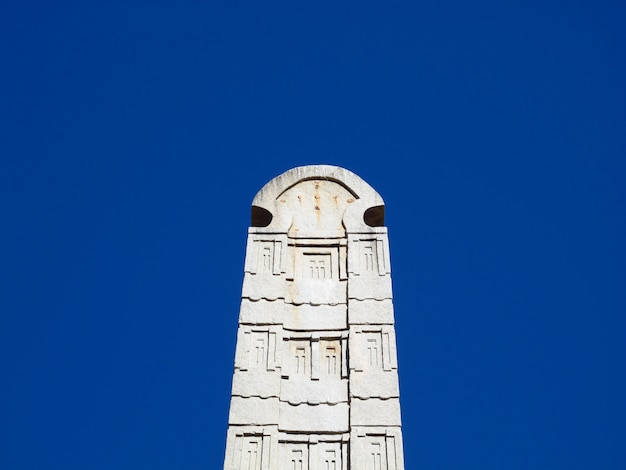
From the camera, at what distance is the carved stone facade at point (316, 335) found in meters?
8.00

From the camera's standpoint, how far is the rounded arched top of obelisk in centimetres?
978

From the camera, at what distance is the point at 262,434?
26.4 ft

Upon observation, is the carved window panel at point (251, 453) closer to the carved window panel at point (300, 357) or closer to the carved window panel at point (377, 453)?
the carved window panel at point (300, 357)

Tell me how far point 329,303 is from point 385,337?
712mm

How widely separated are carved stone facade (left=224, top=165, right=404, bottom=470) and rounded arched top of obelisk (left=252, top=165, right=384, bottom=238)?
0.04 ft

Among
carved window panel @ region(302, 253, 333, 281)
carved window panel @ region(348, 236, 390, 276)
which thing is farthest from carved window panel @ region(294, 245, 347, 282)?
carved window panel @ region(348, 236, 390, 276)

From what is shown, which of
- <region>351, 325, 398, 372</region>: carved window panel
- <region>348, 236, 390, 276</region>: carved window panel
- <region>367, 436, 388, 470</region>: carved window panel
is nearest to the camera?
<region>367, 436, 388, 470</region>: carved window panel

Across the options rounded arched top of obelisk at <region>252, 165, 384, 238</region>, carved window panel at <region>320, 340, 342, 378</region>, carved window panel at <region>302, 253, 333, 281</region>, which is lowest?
carved window panel at <region>320, 340, 342, 378</region>

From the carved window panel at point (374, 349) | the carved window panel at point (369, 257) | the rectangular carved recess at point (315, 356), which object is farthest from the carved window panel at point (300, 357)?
the carved window panel at point (369, 257)

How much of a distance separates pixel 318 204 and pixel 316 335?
5.94 feet

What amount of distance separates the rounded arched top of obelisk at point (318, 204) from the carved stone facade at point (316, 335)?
11 millimetres

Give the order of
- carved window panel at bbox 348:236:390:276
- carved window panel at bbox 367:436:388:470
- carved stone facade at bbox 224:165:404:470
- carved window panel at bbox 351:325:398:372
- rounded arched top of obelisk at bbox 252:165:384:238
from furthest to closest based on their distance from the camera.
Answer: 1. rounded arched top of obelisk at bbox 252:165:384:238
2. carved window panel at bbox 348:236:390:276
3. carved window panel at bbox 351:325:398:372
4. carved stone facade at bbox 224:165:404:470
5. carved window panel at bbox 367:436:388:470

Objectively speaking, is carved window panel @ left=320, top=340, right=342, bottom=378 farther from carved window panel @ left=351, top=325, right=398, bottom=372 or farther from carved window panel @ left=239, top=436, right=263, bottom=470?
carved window panel @ left=239, top=436, right=263, bottom=470

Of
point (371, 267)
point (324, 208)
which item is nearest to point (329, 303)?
point (371, 267)
